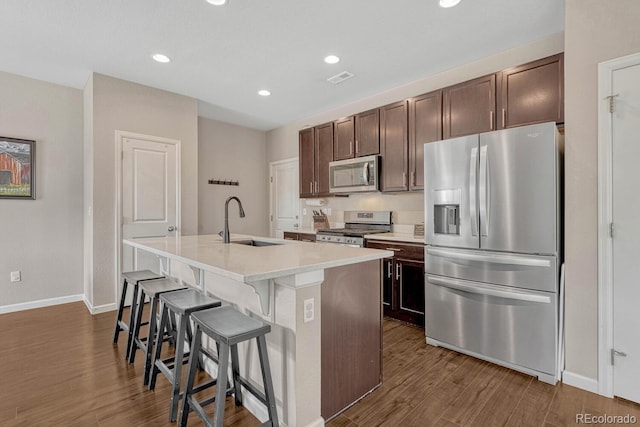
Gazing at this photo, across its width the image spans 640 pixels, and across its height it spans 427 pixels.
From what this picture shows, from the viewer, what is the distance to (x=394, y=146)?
3.80 meters

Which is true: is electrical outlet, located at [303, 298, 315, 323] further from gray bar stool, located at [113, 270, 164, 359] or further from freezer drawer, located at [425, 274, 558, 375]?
gray bar stool, located at [113, 270, 164, 359]

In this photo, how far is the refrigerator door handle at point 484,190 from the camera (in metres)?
2.42

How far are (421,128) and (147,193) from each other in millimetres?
3427

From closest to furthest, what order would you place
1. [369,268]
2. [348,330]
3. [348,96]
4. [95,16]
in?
[348,330]
[369,268]
[95,16]
[348,96]

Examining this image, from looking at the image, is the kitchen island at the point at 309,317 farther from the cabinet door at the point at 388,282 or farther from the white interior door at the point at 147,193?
the white interior door at the point at 147,193

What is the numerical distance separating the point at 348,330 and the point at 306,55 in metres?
2.64

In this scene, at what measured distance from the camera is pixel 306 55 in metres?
3.16

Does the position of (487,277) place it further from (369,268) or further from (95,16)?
(95,16)

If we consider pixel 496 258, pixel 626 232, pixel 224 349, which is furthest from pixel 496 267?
pixel 224 349

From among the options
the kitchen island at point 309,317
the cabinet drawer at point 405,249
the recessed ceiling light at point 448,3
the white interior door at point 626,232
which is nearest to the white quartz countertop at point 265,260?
the kitchen island at point 309,317

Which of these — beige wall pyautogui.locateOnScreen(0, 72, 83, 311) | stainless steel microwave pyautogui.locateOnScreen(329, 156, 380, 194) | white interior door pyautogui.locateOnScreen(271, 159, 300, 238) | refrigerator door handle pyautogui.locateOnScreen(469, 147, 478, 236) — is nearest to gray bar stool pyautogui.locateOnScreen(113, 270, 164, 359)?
beige wall pyautogui.locateOnScreen(0, 72, 83, 311)

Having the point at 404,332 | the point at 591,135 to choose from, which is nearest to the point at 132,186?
the point at 404,332

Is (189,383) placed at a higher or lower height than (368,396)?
higher

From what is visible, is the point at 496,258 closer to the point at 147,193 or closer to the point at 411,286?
the point at 411,286
